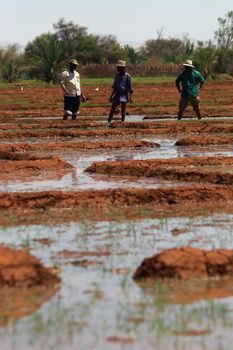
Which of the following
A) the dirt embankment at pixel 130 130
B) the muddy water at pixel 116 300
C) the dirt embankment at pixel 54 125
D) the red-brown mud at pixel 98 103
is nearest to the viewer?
the muddy water at pixel 116 300

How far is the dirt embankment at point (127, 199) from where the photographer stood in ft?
25.9

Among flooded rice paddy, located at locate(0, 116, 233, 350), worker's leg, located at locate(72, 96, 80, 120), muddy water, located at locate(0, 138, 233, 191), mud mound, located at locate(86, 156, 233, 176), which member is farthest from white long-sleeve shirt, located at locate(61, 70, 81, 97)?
flooded rice paddy, located at locate(0, 116, 233, 350)

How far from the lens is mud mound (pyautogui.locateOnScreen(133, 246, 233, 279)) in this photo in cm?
512

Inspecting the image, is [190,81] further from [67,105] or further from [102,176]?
[102,176]

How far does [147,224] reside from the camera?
697cm

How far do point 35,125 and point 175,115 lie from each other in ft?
14.4

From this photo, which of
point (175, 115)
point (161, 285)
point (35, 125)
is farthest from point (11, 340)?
point (175, 115)

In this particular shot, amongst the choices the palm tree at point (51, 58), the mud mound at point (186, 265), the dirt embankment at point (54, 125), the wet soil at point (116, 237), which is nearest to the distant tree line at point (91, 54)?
the palm tree at point (51, 58)

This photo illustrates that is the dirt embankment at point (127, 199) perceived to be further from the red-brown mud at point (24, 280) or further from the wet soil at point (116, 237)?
the red-brown mud at point (24, 280)

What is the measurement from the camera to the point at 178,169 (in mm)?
10281

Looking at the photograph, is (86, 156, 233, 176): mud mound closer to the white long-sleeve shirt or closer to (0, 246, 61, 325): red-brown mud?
(0, 246, 61, 325): red-brown mud

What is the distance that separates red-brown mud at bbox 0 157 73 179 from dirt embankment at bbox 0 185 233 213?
7.89ft

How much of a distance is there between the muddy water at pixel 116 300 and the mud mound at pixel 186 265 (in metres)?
0.11

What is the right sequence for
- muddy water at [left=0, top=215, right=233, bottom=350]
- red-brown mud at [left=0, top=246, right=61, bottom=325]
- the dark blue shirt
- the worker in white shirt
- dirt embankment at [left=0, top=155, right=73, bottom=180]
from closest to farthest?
muddy water at [left=0, top=215, right=233, bottom=350] < red-brown mud at [left=0, top=246, right=61, bottom=325] < dirt embankment at [left=0, top=155, right=73, bottom=180] < the worker in white shirt < the dark blue shirt
